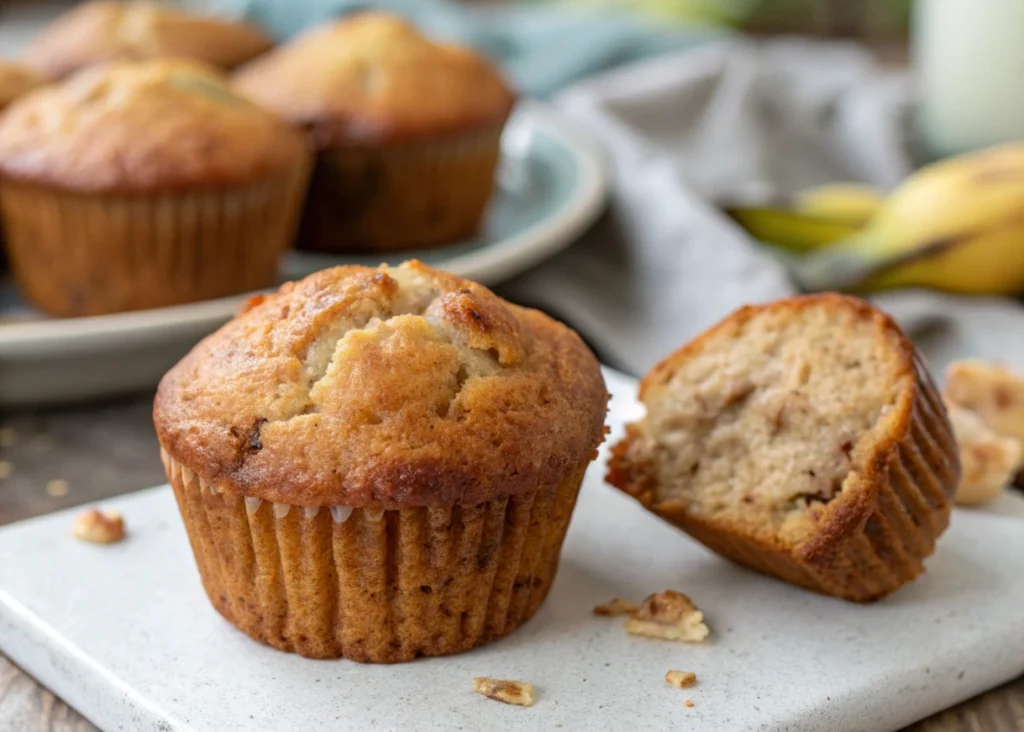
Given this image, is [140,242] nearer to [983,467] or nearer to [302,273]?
[302,273]

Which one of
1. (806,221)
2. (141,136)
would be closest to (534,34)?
(806,221)

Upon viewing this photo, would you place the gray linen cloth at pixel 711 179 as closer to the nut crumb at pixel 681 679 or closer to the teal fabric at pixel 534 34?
the teal fabric at pixel 534 34

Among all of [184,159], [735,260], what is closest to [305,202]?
[184,159]

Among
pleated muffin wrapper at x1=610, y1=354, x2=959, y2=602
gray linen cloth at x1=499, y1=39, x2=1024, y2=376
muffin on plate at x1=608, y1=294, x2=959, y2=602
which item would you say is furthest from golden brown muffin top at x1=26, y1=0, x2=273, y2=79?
pleated muffin wrapper at x1=610, y1=354, x2=959, y2=602

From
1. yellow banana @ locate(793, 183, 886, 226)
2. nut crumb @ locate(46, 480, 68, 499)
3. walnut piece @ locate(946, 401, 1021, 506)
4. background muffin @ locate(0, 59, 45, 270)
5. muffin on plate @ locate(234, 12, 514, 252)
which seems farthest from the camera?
yellow banana @ locate(793, 183, 886, 226)

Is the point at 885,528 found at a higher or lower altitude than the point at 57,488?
higher

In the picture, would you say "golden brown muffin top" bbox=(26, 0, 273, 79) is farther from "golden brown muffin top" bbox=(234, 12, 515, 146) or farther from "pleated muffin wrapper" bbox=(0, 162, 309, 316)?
"pleated muffin wrapper" bbox=(0, 162, 309, 316)

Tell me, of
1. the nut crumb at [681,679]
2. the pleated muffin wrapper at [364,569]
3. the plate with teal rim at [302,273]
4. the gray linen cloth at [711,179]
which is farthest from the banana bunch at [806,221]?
the nut crumb at [681,679]
